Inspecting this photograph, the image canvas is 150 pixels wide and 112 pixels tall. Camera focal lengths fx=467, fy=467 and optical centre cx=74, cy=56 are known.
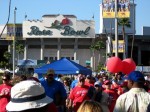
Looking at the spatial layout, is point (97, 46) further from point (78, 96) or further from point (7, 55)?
point (78, 96)

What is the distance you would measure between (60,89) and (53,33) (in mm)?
85002

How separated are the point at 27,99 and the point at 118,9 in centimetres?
2241

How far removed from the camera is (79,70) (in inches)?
712

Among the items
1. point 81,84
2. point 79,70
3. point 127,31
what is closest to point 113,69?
point 79,70

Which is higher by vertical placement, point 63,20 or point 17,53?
point 63,20

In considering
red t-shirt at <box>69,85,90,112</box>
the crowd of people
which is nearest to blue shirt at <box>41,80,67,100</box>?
the crowd of people

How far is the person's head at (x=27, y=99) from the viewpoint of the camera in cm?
338

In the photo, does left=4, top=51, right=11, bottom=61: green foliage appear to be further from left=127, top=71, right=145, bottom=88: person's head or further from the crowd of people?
left=127, top=71, right=145, bottom=88: person's head

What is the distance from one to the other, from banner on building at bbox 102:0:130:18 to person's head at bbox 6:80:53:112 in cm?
2152

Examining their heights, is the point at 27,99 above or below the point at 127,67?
above

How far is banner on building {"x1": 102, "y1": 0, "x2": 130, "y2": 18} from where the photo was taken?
2510 centimetres

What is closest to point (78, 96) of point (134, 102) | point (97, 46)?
point (134, 102)

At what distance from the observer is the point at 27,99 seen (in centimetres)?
342

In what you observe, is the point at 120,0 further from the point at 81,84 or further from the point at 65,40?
the point at 65,40
